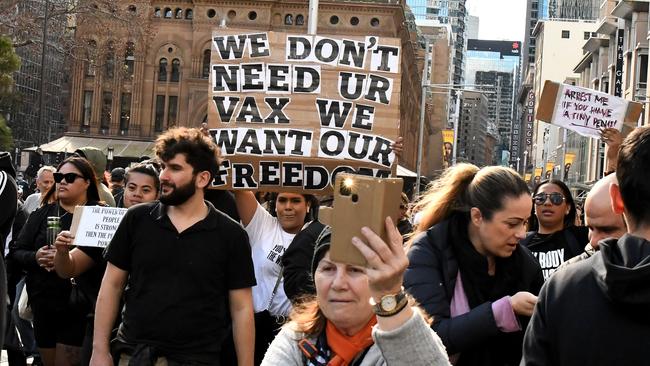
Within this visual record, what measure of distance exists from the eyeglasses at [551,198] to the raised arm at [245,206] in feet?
7.16

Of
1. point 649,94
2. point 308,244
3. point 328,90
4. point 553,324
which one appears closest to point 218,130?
point 328,90

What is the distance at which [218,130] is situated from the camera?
7.77m

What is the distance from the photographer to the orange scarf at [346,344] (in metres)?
3.60

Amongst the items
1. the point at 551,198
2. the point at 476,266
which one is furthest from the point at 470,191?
the point at 551,198

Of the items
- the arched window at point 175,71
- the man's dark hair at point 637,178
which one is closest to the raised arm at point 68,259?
the man's dark hair at point 637,178

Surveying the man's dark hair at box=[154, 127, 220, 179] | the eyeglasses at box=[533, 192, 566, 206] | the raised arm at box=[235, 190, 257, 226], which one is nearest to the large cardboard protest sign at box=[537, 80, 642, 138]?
the eyeglasses at box=[533, 192, 566, 206]

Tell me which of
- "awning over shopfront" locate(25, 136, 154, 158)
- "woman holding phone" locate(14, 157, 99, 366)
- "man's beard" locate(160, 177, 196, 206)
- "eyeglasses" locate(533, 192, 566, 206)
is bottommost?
"woman holding phone" locate(14, 157, 99, 366)

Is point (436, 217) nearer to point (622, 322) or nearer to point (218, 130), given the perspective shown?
point (622, 322)

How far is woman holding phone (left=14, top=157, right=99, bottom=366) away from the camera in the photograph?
7598 millimetres

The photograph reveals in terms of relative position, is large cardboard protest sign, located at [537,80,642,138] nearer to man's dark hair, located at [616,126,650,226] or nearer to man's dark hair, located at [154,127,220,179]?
man's dark hair, located at [154,127,220,179]

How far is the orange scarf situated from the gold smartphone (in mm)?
852

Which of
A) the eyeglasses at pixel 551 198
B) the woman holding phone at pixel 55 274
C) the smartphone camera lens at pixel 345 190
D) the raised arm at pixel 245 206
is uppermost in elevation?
the smartphone camera lens at pixel 345 190

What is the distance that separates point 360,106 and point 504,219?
3.22 meters

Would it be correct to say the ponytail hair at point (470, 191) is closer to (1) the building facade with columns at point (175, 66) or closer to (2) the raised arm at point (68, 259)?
(2) the raised arm at point (68, 259)
